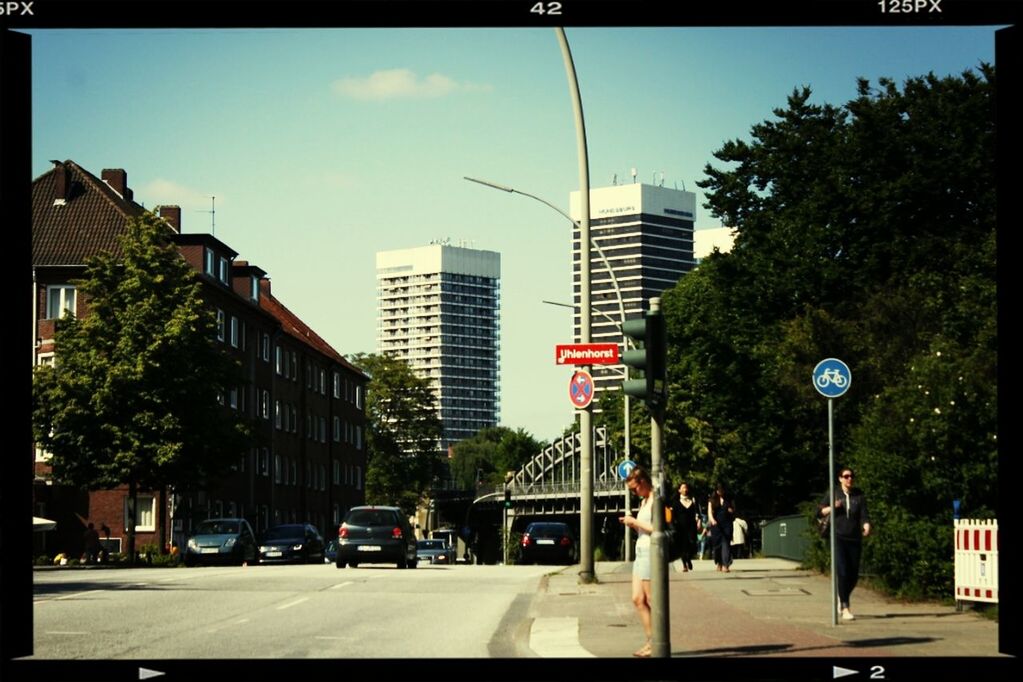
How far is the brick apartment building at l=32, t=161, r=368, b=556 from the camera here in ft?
162

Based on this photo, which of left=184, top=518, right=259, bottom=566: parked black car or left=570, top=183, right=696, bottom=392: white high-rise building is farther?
left=184, top=518, right=259, bottom=566: parked black car

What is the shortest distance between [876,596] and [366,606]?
6715mm

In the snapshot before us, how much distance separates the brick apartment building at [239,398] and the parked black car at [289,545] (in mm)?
3414

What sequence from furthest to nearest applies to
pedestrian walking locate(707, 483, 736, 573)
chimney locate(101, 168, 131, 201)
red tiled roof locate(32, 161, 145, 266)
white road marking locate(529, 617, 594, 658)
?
1. chimney locate(101, 168, 131, 201)
2. red tiled roof locate(32, 161, 145, 266)
3. pedestrian walking locate(707, 483, 736, 573)
4. white road marking locate(529, 617, 594, 658)

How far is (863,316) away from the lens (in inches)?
1228

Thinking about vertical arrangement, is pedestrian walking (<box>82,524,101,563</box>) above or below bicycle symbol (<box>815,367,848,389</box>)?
below

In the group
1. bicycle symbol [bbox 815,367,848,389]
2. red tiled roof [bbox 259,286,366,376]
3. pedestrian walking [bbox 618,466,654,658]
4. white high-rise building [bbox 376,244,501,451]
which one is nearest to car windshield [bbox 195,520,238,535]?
white high-rise building [bbox 376,244,501,451]

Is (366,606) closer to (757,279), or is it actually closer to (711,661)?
(711,661)

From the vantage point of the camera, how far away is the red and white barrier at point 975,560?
16.0 m

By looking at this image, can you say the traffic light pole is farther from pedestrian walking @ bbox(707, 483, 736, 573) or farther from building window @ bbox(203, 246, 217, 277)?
building window @ bbox(203, 246, 217, 277)

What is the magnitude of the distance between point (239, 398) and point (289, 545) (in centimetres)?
2571

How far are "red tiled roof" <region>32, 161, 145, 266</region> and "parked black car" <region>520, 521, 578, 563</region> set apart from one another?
55.0ft

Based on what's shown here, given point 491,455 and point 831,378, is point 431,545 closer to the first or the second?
point 831,378

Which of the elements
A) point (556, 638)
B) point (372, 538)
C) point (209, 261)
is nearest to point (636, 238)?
point (372, 538)
